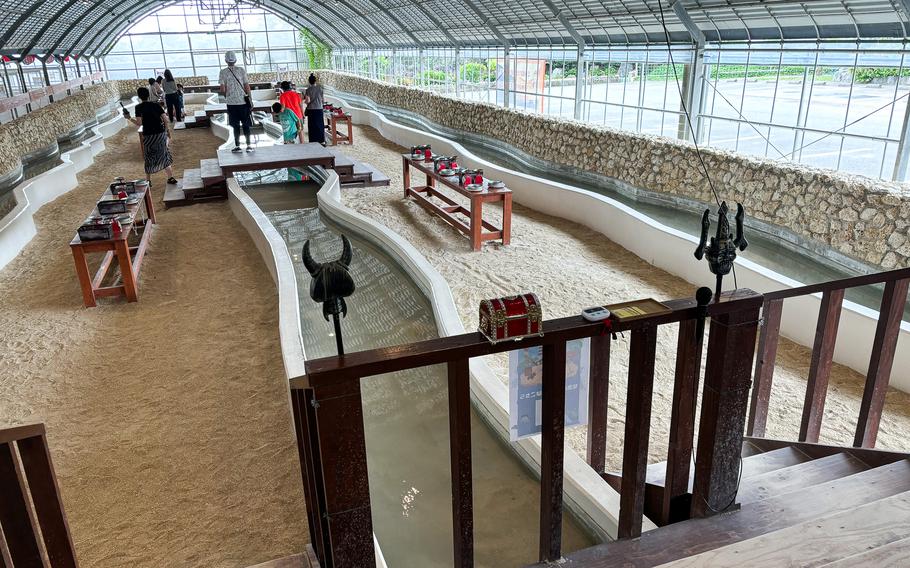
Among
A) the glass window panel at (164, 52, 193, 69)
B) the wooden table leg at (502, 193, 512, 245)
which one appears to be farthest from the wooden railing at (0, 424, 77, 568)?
the glass window panel at (164, 52, 193, 69)

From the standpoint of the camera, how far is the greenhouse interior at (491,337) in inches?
74.5

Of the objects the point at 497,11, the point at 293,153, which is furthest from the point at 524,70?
the point at 293,153

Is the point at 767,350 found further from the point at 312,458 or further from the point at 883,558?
the point at 312,458

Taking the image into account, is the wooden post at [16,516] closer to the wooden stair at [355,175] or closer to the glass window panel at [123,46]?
the wooden stair at [355,175]

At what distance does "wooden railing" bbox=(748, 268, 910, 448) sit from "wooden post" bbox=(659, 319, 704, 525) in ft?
2.57

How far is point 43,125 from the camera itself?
1659 cm

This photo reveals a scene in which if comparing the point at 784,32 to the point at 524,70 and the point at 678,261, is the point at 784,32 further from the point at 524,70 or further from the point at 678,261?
the point at 524,70

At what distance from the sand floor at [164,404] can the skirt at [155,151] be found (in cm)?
288

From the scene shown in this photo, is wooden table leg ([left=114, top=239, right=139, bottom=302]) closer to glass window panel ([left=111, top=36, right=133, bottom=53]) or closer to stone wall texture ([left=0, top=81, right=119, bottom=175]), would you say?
stone wall texture ([left=0, top=81, right=119, bottom=175])

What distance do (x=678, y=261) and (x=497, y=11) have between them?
11951 mm

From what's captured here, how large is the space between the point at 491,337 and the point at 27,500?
5.03ft

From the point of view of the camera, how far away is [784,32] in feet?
31.9

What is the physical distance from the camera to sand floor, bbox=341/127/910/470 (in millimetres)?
4430

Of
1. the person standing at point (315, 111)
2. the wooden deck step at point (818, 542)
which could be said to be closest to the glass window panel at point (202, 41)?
the person standing at point (315, 111)
